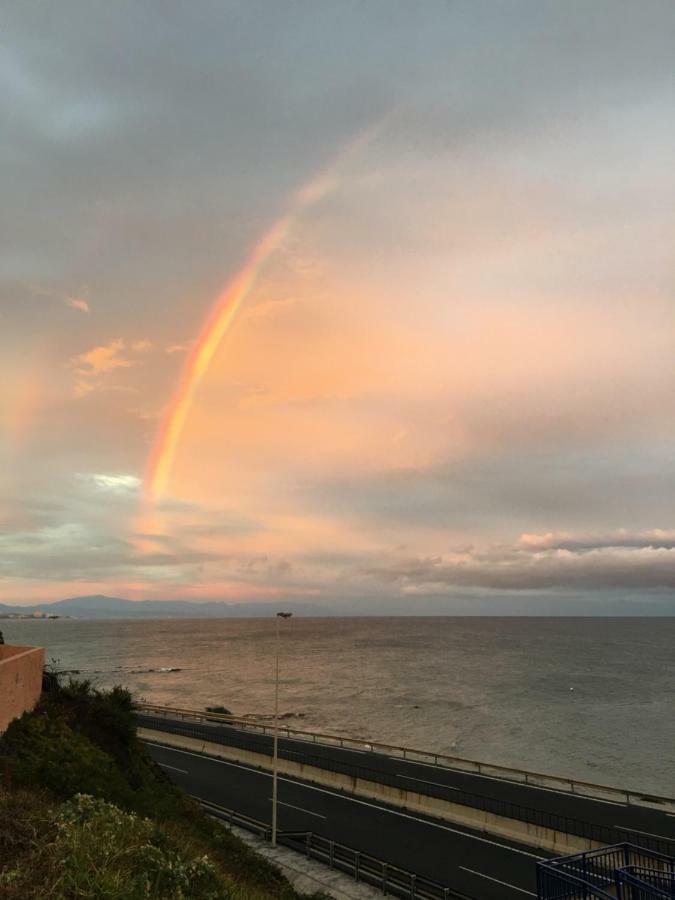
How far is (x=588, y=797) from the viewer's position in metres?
38.5

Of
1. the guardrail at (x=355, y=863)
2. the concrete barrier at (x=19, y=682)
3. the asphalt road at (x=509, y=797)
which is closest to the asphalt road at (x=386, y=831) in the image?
the guardrail at (x=355, y=863)

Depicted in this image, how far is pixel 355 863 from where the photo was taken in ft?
82.2

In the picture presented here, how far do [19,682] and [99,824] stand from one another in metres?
12.4

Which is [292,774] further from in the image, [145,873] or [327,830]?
[145,873]

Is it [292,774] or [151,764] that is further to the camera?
[292,774]

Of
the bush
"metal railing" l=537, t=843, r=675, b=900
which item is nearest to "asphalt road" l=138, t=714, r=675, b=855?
"metal railing" l=537, t=843, r=675, b=900

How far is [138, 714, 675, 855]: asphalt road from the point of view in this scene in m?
A: 30.5

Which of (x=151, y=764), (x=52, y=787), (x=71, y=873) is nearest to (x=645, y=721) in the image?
(x=151, y=764)

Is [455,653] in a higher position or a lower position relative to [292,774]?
lower

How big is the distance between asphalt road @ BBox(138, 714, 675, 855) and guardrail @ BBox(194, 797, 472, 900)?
30.2 ft

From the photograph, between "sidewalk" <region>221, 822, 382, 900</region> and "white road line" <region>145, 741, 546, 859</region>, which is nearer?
"sidewalk" <region>221, 822, 382, 900</region>

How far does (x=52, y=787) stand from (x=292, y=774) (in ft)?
90.9

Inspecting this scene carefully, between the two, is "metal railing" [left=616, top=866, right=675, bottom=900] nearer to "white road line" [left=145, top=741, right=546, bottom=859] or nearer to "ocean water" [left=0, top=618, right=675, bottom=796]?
"white road line" [left=145, top=741, right=546, bottom=859]

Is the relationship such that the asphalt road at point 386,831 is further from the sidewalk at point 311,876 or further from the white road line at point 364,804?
the sidewalk at point 311,876
